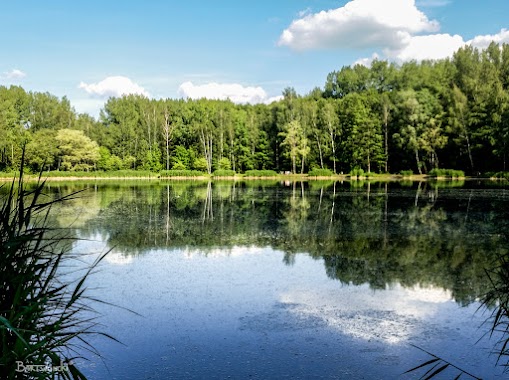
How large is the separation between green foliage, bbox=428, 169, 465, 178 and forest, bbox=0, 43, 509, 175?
1858 mm

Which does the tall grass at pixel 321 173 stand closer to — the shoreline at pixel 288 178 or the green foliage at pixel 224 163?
the shoreline at pixel 288 178

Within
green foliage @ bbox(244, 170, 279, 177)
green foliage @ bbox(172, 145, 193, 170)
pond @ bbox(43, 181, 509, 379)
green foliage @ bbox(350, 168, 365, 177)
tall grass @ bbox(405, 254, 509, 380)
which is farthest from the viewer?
green foliage @ bbox(172, 145, 193, 170)

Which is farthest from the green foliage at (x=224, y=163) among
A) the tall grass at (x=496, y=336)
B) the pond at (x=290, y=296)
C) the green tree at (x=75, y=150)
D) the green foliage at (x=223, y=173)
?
the tall grass at (x=496, y=336)

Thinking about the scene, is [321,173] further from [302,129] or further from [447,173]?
[447,173]

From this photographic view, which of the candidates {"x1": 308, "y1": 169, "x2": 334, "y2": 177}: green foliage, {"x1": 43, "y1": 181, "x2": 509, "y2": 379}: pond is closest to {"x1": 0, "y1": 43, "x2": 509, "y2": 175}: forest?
{"x1": 308, "y1": 169, "x2": 334, "y2": 177}: green foliage

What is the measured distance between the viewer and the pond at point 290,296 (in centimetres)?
568

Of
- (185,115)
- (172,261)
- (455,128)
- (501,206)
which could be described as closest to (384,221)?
(501,206)

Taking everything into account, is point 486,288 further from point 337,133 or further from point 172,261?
point 337,133

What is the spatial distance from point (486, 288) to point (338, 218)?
32.5 feet

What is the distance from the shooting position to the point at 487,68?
55.7 metres

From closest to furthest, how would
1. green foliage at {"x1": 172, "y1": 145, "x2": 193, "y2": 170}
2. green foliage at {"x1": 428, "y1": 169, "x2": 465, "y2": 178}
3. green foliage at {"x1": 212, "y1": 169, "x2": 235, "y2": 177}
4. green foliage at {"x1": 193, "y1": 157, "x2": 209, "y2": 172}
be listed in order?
green foliage at {"x1": 428, "y1": 169, "x2": 465, "y2": 178} → green foliage at {"x1": 212, "y1": 169, "x2": 235, "y2": 177} → green foliage at {"x1": 193, "y1": 157, "x2": 209, "y2": 172} → green foliage at {"x1": 172, "y1": 145, "x2": 193, "y2": 170}

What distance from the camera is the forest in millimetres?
52625

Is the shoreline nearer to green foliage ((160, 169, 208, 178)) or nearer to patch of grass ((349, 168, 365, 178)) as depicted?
patch of grass ((349, 168, 365, 178))

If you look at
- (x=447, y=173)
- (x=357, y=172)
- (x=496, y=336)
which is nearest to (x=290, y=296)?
(x=496, y=336)
